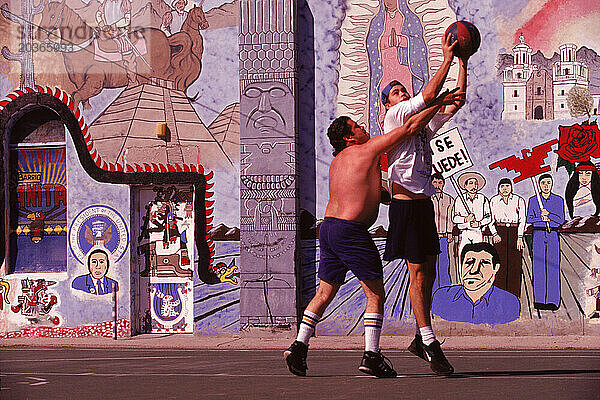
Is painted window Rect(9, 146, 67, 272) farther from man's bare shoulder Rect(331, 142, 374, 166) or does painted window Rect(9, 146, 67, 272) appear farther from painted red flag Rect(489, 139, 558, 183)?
man's bare shoulder Rect(331, 142, 374, 166)

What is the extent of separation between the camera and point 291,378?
7012 mm

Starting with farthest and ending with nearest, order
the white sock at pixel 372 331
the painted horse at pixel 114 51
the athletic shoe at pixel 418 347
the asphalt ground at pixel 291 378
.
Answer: the painted horse at pixel 114 51 → the athletic shoe at pixel 418 347 → the white sock at pixel 372 331 → the asphalt ground at pixel 291 378

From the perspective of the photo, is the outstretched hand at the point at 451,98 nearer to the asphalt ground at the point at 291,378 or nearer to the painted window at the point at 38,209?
the asphalt ground at the point at 291,378

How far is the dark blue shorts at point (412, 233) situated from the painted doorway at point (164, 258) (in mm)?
7003


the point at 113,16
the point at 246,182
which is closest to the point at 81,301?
the point at 246,182

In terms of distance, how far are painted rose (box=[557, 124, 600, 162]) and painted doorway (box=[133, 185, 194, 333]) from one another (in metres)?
5.29

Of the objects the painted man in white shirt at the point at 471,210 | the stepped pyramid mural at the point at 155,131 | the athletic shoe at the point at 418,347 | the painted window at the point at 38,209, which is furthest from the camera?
the painted window at the point at 38,209

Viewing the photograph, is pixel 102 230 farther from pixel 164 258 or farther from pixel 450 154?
pixel 450 154

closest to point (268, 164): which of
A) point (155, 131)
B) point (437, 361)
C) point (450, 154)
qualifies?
point (155, 131)

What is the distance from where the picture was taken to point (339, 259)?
7160 mm

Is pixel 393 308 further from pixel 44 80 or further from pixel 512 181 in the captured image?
pixel 44 80

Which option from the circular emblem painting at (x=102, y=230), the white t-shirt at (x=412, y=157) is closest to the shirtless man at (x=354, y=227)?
the white t-shirt at (x=412, y=157)

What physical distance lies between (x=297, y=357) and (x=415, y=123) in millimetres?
1921

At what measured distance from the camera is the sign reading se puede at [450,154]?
13.1 meters
